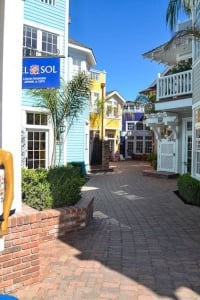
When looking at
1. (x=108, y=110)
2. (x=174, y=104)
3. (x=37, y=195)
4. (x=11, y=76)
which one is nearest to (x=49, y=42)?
(x=174, y=104)

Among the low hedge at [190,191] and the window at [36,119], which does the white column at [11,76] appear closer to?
the low hedge at [190,191]

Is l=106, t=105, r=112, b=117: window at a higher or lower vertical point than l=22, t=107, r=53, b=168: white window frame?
higher

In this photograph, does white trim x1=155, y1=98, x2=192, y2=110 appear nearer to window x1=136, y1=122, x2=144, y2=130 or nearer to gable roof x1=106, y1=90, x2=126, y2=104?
gable roof x1=106, y1=90, x2=126, y2=104

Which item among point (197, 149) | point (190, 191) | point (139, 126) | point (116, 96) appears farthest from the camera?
point (139, 126)

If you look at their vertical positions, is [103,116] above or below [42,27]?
below

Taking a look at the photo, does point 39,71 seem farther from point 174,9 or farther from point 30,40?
point 30,40

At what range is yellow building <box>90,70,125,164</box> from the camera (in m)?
24.5

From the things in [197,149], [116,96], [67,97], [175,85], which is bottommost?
[197,149]

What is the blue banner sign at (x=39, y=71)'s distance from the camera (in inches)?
246

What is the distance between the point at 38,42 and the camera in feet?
50.3

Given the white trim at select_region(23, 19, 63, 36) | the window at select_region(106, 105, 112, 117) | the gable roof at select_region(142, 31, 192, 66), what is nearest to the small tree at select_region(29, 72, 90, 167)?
the white trim at select_region(23, 19, 63, 36)

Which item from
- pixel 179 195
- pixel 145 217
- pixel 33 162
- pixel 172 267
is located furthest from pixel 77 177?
pixel 33 162

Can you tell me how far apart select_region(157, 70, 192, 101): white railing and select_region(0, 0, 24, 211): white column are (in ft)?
36.7

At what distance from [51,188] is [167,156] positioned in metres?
12.9
